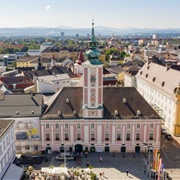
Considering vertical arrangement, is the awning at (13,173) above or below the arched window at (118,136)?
below

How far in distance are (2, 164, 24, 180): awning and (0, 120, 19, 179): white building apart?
67 cm

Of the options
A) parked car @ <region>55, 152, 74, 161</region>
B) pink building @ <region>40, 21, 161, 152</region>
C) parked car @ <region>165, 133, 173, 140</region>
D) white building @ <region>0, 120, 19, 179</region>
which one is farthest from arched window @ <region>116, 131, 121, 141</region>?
white building @ <region>0, 120, 19, 179</region>

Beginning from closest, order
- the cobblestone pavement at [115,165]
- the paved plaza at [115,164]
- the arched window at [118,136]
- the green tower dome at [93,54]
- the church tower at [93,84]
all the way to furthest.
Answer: the cobblestone pavement at [115,165] < the paved plaza at [115,164] < the green tower dome at [93,54] < the church tower at [93,84] < the arched window at [118,136]

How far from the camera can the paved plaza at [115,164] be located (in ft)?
178

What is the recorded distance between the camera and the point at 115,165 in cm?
5803

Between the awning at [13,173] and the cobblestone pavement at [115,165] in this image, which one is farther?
the cobblestone pavement at [115,165]

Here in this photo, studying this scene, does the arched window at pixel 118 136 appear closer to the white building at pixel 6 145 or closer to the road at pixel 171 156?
the road at pixel 171 156

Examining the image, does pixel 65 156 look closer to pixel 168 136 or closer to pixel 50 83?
pixel 168 136

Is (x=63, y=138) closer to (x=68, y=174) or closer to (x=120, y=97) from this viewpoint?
(x=68, y=174)

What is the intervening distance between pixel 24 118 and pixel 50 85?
28.0m

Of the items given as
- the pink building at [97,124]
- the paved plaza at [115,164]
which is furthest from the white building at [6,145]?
the pink building at [97,124]

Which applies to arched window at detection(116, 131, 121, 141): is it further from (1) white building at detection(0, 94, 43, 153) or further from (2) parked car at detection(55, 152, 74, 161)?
(1) white building at detection(0, 94, 43, 153)

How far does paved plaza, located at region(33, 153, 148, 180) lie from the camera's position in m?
54.2

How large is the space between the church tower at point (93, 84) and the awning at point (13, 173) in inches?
716
